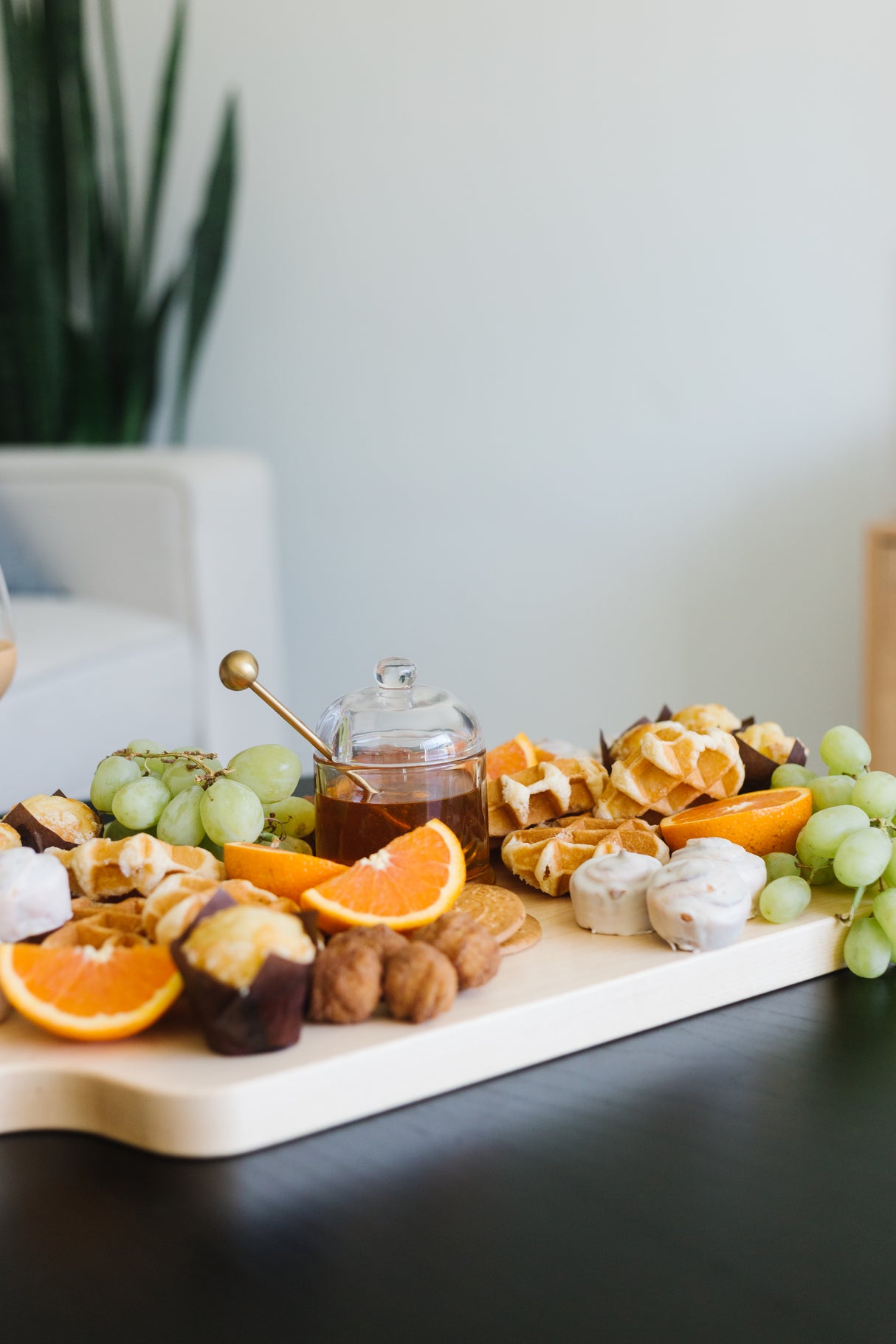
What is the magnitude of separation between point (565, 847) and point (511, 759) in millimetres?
169

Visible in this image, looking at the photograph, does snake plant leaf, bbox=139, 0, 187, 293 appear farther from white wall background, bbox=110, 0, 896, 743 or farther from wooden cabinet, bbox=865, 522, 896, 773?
wooden cabinet, bbox=865, 522, 896, 773

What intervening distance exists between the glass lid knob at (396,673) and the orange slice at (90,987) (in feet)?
0.88

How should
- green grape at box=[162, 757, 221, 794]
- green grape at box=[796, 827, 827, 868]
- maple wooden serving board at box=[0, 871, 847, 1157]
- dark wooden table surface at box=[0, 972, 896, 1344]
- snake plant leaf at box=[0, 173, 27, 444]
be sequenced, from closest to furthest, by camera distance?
1. dark wooden table surface at box=[0, 972, 896, 1344]
2. maple wooden serving board at box=[0, 871, 847, 1157]
3. green grape at box=[796, 827, 827, 868]
4. green grape at box=[162, 757, 221, 794]
5. snake plant leaf at box=[0, 173, 27, 444]

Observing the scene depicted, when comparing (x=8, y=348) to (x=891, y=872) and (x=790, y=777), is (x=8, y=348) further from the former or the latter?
(x=891, y=872)

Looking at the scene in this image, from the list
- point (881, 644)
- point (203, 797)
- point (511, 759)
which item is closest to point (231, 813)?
point (203, 797)

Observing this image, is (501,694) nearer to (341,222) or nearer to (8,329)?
(341,222)

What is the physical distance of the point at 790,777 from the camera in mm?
893

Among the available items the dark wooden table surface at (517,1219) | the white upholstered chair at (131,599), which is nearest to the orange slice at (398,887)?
the dark wooden table surface at (517,1219)

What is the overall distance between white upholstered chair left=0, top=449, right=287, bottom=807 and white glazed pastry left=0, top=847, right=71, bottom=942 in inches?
46.5

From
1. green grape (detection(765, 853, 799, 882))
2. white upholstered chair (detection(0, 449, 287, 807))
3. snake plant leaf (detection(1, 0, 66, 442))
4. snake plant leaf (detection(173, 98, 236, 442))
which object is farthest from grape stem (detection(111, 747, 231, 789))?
snake plant leaf (detection(173, 98, 236, 442))

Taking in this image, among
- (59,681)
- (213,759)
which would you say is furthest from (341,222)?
(213,759)

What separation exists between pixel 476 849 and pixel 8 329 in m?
2.24

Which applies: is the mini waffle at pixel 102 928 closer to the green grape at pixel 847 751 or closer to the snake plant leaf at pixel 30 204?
the green grape at pixel 847 751

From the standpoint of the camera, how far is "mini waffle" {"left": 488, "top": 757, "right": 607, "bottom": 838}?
883 mm
